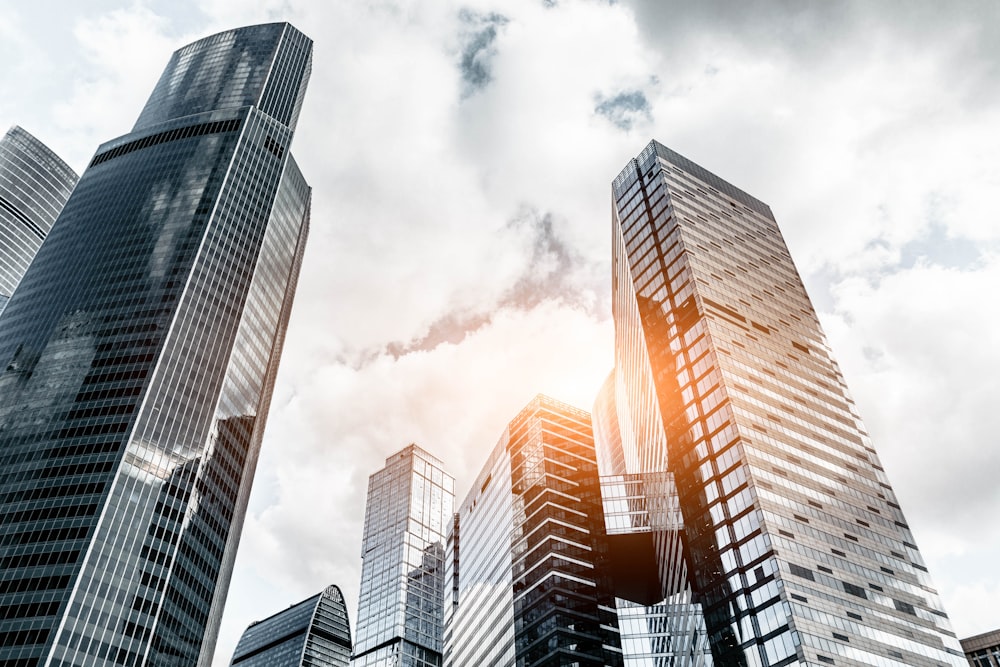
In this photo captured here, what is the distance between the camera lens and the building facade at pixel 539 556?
5059 inches

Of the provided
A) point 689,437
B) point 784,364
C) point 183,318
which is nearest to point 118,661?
point 183,318

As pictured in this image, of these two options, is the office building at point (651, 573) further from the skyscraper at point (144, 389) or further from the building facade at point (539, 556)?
the skyscraper at point (144, 389)

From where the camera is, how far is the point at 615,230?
185625 millimetres

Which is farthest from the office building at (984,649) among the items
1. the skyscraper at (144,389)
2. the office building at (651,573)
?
the skyscraper at (144,389)

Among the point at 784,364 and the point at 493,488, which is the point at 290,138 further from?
the point at 784,364

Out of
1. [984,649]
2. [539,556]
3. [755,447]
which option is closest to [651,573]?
[539,556]

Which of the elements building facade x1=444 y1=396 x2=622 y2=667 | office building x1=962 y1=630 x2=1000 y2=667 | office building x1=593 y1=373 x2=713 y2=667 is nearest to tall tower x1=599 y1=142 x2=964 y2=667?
office building x1=593 y1=373 x2=713 y2=667

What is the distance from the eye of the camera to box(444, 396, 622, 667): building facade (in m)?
128

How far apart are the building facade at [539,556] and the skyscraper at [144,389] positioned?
5218cm

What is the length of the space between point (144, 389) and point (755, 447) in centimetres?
10125

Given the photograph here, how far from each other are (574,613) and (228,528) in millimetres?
65004

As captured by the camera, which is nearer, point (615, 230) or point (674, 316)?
point (674, 316)

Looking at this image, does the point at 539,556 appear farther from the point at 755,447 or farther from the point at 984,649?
the point at 984,649

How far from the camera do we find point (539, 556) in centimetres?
13625
